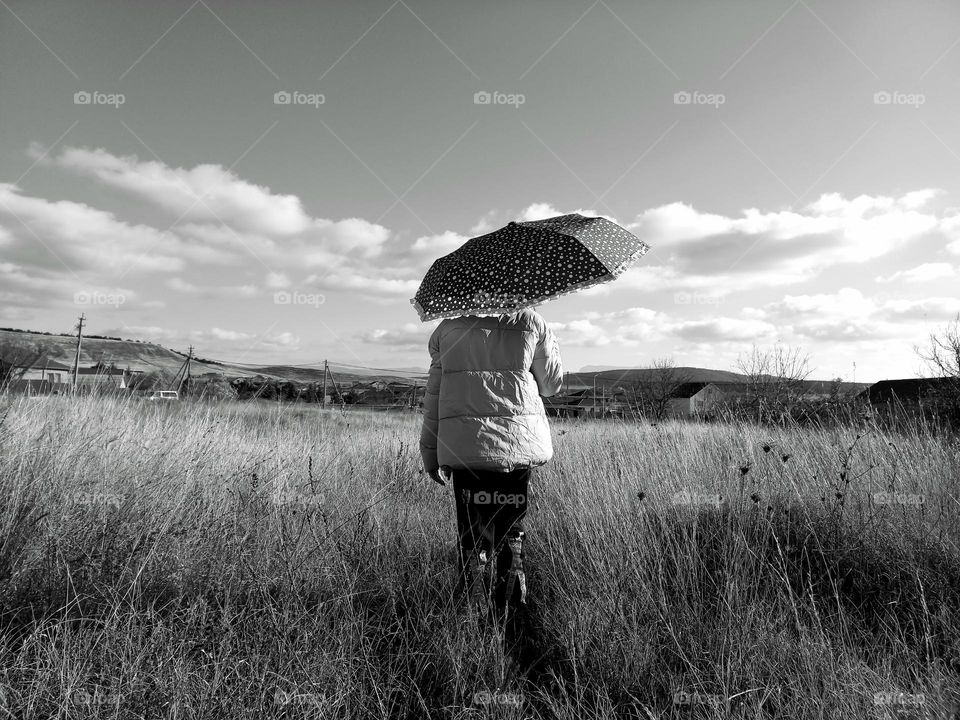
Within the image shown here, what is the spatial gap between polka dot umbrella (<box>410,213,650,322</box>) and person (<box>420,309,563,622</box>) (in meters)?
0.18

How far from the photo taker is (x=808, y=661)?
6.58 feet

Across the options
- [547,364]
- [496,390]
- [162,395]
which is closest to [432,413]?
[496,390]

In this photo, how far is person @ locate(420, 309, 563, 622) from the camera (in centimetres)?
261

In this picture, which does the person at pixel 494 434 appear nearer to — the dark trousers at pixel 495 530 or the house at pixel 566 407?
the dark trousers at pixel 495 530

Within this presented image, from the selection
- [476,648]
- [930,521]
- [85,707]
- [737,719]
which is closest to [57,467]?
[85,707]

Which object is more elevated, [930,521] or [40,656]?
[930,521]

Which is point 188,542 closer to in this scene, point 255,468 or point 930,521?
point 255,468

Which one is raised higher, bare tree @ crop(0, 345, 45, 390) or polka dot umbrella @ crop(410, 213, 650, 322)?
polka dot umbrella @ crop(410, 213, 650, 322)

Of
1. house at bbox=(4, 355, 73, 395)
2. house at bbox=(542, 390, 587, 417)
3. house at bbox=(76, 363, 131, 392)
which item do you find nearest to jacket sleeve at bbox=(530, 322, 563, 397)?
house at bbox=(4, 355, 73, 395)

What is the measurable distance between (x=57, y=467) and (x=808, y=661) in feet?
15.3

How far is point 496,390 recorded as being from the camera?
2645mm

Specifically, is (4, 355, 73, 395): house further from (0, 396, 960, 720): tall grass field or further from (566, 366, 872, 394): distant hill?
(566, 366, 872, 394): distant hill

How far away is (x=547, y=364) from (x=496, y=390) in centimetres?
32

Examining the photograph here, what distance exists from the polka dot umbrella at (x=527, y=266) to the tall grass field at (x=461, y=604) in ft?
4.77
